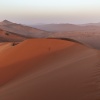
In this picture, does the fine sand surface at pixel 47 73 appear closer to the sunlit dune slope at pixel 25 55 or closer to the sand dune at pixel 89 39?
the sunlit dune slope at pixel 25 55

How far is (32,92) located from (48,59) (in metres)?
4.42

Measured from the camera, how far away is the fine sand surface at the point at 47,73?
460cm

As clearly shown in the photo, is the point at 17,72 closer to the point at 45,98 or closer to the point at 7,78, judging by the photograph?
the point at 7,78

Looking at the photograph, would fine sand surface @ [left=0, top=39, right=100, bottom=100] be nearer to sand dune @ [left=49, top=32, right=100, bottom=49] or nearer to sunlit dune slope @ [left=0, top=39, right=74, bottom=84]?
sunlit dune slope @ [left=0, top=39, right=74, bottom=84]

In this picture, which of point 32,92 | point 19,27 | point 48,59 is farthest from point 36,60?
point 19,27

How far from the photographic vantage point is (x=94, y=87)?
171 inches

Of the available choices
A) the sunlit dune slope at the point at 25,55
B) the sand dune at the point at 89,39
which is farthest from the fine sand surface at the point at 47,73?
the sand dune at the point at 89,39

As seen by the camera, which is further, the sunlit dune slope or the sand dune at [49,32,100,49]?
the sand dune at [49,32,100,49]

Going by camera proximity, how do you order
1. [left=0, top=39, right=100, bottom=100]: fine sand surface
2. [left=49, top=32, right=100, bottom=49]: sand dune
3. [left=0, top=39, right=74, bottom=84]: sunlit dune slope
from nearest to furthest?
[left=0, top=39, right=100, bottom=100]: fine sand surface → [left=0, top=39, right=74, bottom=84]: sunlit dune slope → [left=49, top=32, right=100, bottom=49]: sand dune

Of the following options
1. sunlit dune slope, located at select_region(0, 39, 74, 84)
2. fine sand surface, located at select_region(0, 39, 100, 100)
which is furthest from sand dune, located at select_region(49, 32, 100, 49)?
fine sand surface, located at select_region(0, 39, 100, 100)

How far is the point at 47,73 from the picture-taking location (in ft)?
21.9

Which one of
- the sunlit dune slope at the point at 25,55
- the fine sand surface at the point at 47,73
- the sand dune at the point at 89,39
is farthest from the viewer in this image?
the sand dune at the point at 89,39

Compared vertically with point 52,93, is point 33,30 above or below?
above

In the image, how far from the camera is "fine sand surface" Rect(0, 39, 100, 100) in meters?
4.60
